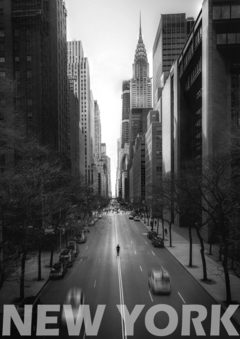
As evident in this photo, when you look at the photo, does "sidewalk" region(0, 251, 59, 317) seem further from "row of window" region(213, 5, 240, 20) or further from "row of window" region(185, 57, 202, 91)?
"row of window" region(213, 5, 240, 20)

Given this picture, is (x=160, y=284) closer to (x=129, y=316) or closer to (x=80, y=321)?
(x=129, y=316)

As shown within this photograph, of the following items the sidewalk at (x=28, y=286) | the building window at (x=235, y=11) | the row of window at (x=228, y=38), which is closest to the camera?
the sidewalk at (x=28, y=286)

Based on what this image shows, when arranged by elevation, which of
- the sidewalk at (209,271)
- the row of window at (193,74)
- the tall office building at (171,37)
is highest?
the tall office building at (171,37)

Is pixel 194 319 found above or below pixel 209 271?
above

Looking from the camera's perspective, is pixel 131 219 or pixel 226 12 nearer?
pixel 226 12

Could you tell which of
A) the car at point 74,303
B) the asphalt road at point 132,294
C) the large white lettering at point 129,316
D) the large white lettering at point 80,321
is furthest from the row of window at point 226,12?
the large white lettering at point 80,321

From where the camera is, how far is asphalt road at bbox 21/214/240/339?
13758 millimetres

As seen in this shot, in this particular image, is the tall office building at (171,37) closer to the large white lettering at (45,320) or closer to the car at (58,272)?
the car at (58,272)

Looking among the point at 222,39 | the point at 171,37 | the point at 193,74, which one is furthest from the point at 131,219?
the point at 171,37

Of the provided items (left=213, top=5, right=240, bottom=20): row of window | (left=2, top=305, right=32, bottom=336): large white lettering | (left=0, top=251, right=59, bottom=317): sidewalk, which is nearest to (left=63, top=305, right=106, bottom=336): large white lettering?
(left=2, top=305, right=32, bottom=336): large white lettering

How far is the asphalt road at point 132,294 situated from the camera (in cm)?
1376

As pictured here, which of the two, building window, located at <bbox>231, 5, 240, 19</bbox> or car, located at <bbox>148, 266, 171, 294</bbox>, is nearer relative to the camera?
car, located at <bbox>148, 266, 171, 294</bbox>

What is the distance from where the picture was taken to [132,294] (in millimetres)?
18594

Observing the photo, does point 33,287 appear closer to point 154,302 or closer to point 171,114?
point 154,302
